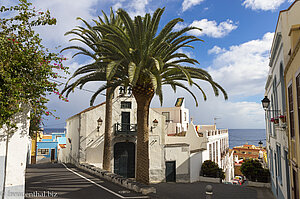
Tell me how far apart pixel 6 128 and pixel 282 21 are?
501 inches

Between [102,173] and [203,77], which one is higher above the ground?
[203,77]

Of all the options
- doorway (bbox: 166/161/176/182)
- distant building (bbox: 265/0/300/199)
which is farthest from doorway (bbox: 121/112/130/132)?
distant building (bbox: 265/0/300/199)

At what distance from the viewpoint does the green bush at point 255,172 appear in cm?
2202

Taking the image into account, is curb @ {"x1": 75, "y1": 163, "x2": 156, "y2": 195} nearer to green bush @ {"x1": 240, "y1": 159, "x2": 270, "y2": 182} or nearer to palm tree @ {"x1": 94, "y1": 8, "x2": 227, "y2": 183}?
palm tree @ {"x1": 94, "y1": 8, "x2": 227, "y2": 183}

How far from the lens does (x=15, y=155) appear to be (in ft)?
28.8

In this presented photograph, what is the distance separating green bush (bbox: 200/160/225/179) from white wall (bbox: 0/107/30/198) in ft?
70.1

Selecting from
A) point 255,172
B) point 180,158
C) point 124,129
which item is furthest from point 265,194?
point 124,129

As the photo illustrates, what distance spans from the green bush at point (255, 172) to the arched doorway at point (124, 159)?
10.7 m

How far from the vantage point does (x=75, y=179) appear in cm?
1652

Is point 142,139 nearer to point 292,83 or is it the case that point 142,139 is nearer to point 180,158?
point 292,83

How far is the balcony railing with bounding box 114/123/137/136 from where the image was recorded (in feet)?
80.3

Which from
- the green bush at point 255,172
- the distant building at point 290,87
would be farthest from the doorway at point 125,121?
the distant building at point 290,87

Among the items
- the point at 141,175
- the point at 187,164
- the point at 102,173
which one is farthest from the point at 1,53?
the point at 187,164

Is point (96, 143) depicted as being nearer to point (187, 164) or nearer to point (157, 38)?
point (187, 164)
